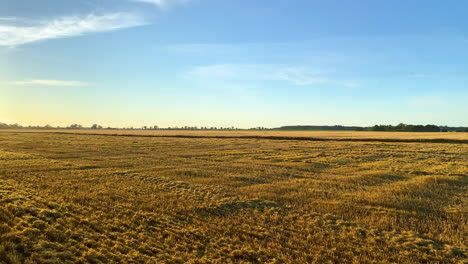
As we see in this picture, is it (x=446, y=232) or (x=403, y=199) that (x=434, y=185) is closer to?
(x=403, y=199)

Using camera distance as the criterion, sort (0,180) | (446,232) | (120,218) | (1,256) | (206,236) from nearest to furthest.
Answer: (1,256)
(206,236)
(446,232)
(120,218)
(0,180)

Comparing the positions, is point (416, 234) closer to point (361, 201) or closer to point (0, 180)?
point (361, 201)

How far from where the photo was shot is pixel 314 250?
365 inches

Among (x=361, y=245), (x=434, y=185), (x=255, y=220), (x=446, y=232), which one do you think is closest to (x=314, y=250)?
(x=361, y=245)

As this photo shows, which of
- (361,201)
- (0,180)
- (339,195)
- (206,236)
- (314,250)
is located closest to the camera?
(314,250)

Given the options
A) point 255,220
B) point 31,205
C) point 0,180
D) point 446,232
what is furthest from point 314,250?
point 0,180

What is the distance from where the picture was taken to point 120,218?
11719 millimetres

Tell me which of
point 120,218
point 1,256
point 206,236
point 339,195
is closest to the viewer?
point 1,256

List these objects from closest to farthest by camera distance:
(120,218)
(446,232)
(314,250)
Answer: (314,250), (446,232), (120,218)

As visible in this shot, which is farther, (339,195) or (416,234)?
(339,195)

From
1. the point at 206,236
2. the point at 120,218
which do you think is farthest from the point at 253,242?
the point at 120,218

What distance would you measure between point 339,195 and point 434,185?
7782 mm

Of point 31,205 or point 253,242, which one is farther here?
point 31,205

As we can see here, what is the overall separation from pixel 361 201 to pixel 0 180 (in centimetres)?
2114
